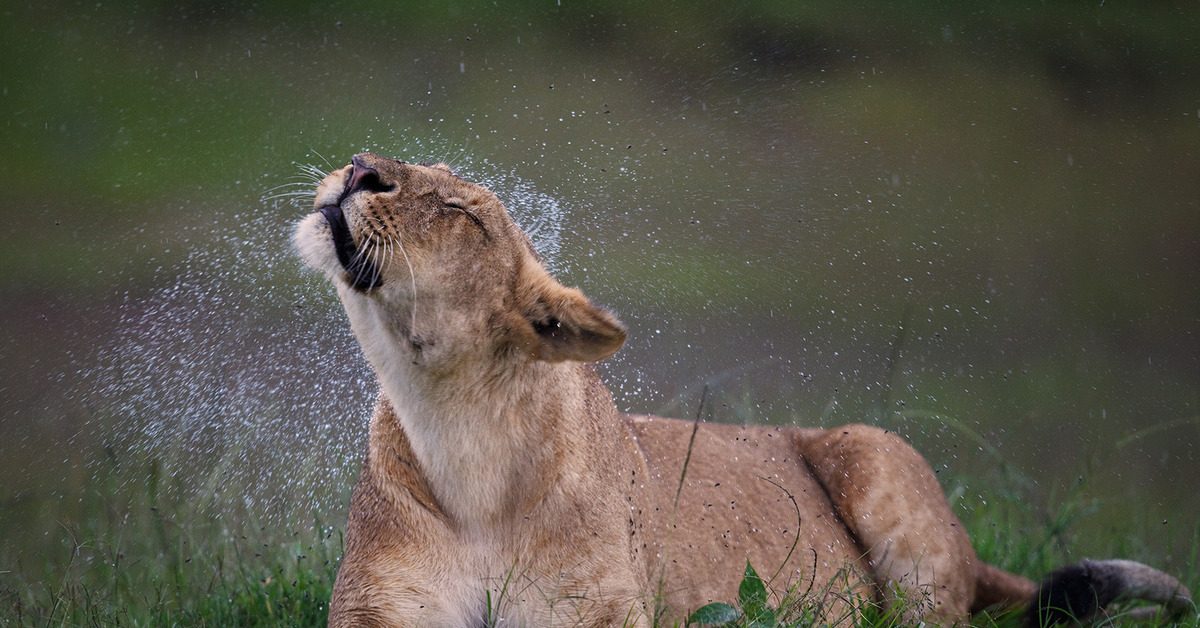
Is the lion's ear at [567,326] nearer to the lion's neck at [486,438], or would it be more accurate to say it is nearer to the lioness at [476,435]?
the lioness at [476,435]

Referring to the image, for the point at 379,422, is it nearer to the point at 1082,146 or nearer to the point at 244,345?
the point at 244,345

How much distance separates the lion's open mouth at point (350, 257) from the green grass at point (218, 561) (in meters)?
1.36

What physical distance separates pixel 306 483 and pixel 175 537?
0.79 meters

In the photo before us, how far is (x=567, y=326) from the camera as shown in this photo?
10.5ft

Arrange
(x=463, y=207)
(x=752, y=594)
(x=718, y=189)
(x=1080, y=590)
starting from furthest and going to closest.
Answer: (x=718, y=189) → (x=1080, y=590) → (x=752, y=594) → (x=463, y=207)

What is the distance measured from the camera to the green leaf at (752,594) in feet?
12.3

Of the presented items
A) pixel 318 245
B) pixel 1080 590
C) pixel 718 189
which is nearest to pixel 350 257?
pixel 318 245

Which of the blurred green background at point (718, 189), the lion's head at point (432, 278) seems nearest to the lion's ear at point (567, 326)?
the lion's head at point (432, 278)

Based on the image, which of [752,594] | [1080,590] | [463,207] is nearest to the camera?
[463,207]

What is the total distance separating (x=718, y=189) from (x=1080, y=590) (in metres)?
5.32

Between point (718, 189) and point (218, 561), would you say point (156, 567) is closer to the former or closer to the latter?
point (218, 561)

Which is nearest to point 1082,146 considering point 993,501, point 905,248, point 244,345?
point 905,248

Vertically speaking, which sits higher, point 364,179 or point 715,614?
point 364,179

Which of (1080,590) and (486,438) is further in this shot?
(1080,590)
